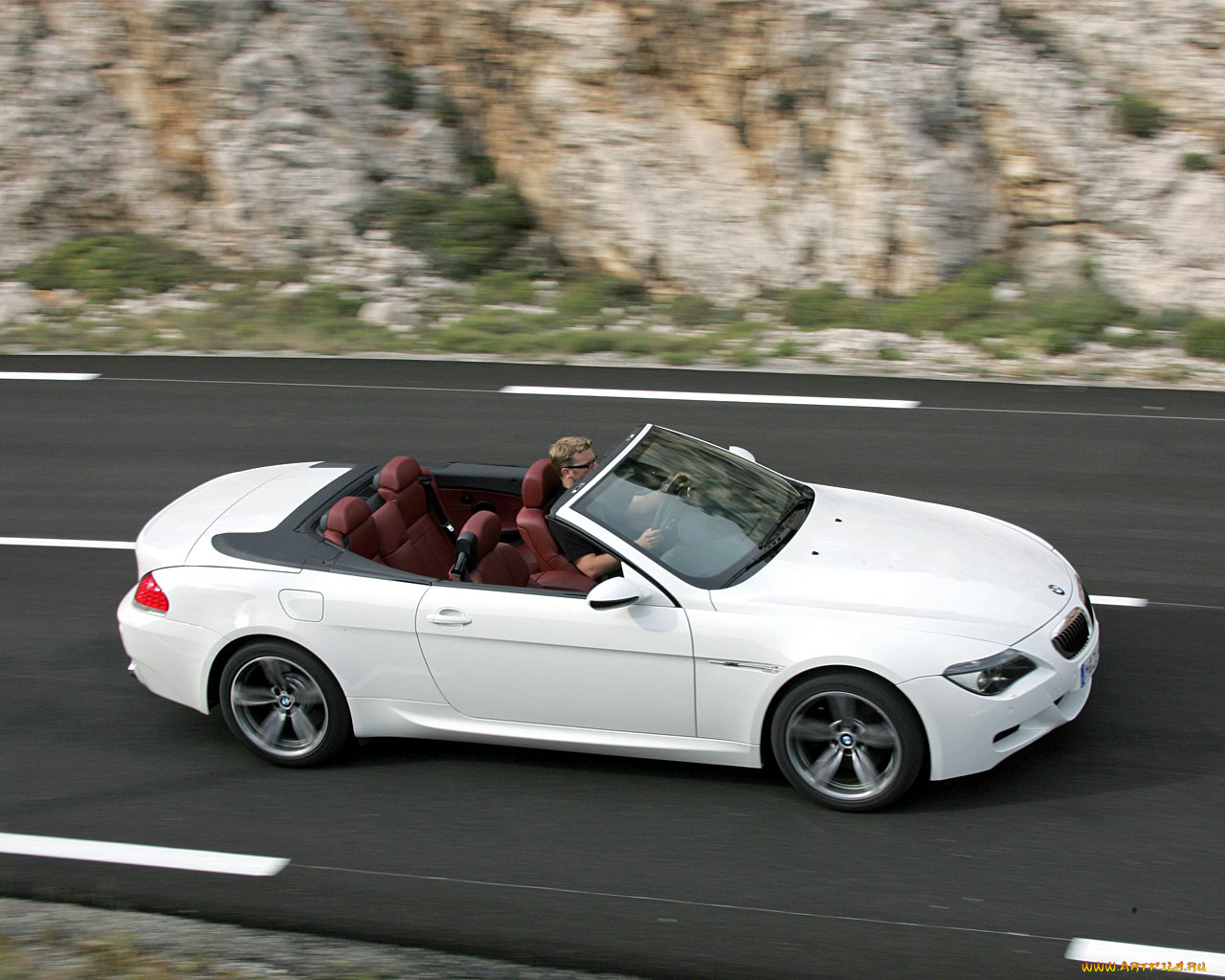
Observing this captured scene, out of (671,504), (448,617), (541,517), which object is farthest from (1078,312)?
(448,617)

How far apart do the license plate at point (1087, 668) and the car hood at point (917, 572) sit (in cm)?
26

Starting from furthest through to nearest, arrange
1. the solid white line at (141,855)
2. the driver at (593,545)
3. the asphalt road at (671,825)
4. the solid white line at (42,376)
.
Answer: the solid white line at (42,376) < the driver at (593,545) < the solid white line at (141,855) < the asphalt road at (671,825)

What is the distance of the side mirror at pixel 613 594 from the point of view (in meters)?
5.48

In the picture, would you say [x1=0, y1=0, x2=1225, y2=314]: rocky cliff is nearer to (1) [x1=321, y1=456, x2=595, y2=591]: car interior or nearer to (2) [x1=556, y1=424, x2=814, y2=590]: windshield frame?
(2) [x1=556, y1=424, x2=814, y2=590]: windshield frame

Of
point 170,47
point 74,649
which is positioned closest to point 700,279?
point 170,47

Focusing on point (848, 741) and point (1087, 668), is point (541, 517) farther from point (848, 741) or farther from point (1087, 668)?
point (1087, 668)

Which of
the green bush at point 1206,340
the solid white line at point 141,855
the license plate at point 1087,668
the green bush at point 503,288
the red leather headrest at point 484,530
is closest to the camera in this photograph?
the solid white line at point 141,855

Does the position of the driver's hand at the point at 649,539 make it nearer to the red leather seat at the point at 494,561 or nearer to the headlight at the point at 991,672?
the red leather seat at the point at 494,561

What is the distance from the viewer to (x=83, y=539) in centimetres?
903

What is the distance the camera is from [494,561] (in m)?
6.29

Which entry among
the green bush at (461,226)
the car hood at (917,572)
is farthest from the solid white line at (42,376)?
the car hood at (917,572)

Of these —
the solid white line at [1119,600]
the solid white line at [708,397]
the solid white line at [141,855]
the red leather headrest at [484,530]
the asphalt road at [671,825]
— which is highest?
the red leather headrest at [484,530]

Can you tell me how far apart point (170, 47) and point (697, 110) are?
287 inches

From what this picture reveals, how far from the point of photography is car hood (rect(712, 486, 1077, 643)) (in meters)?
5.54
